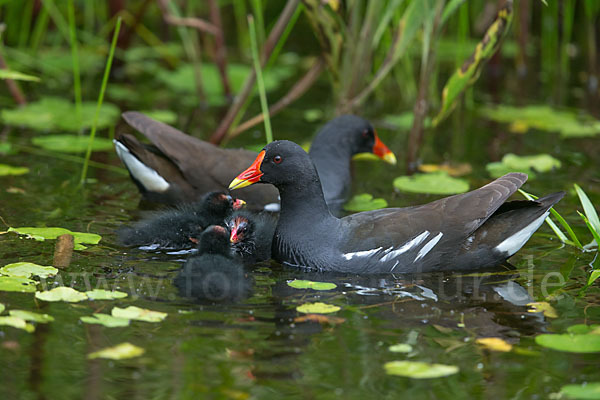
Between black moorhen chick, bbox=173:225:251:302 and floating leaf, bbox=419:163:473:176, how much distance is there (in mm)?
2822

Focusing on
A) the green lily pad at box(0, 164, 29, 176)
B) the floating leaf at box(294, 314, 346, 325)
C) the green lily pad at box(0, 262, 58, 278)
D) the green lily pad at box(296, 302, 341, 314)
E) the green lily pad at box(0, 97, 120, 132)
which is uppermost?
the green lily pad at box(0, 97, 120, 132)

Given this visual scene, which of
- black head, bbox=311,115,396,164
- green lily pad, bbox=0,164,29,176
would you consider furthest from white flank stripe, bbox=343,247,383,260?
green lily pad, bbox=0,164,29,176

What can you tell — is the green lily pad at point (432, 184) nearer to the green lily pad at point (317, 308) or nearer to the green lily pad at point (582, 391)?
the green lily pad at point (317, 308)

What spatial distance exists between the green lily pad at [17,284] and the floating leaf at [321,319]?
4.32 feet

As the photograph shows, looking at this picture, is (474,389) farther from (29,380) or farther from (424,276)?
(29,380)

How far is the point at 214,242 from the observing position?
4684 mm

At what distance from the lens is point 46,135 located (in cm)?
743

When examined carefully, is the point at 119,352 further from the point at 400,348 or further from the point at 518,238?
the point at 518,238

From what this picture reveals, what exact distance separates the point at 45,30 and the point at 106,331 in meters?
7.28

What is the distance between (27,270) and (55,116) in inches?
141

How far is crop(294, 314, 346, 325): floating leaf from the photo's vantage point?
4.12m

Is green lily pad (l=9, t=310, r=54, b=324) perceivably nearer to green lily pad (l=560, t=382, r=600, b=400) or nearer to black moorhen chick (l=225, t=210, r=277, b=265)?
black moorhen chick (l=225, t=210, r=277, b=265)

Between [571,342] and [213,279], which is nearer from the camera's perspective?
[571,342]

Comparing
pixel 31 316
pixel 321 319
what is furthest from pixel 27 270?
pixel 321 319
